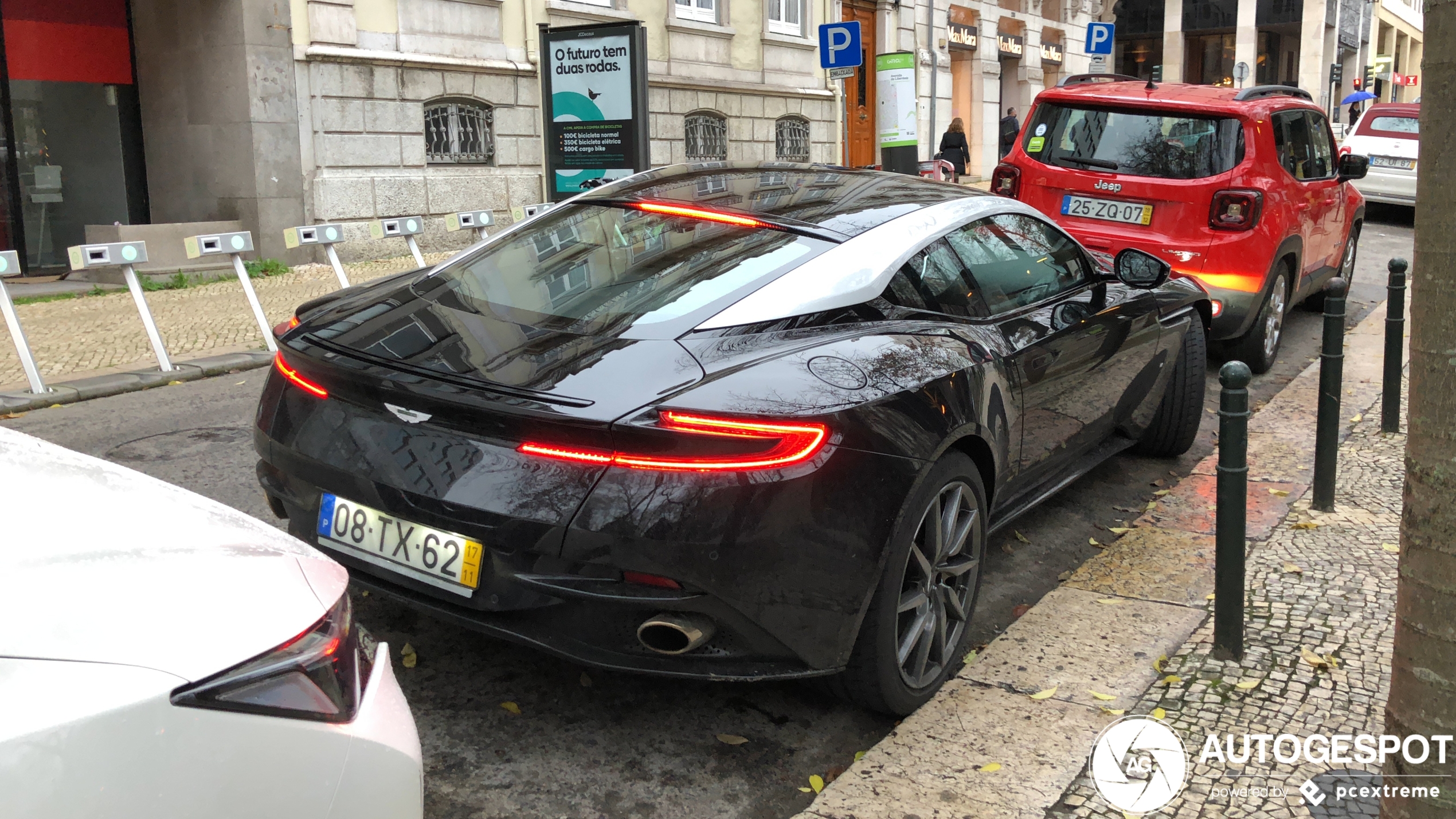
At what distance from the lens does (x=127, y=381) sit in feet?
25.0

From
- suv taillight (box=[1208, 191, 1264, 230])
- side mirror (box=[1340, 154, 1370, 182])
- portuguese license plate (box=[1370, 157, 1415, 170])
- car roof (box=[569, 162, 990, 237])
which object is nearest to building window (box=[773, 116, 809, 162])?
portuguese license plate (box=[1370, 157, 1415, 170])

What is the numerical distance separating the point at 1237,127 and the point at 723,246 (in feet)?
17.7

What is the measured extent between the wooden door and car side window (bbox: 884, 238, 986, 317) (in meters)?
21.6

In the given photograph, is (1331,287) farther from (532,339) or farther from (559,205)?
(532,339)

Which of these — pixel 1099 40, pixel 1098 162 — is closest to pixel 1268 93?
pixel 1098 162

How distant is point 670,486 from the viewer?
2801mm

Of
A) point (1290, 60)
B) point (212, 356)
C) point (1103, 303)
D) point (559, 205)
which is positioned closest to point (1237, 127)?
point (1103, 303)

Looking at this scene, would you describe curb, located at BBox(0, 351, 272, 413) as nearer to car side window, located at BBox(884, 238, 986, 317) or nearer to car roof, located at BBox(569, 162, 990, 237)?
car roof, located at BBox(569, 162, 990, 237)

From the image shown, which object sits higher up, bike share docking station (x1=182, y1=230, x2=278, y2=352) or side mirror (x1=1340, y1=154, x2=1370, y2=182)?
side mirror (x1=1340, y1=154, x2=1370, y2=182)

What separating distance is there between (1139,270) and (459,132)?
40.6 ft

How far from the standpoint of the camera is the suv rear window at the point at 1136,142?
7824 millimetres

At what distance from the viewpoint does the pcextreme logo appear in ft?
9.84

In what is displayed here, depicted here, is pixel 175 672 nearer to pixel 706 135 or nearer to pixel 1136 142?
pixel 1136 142
